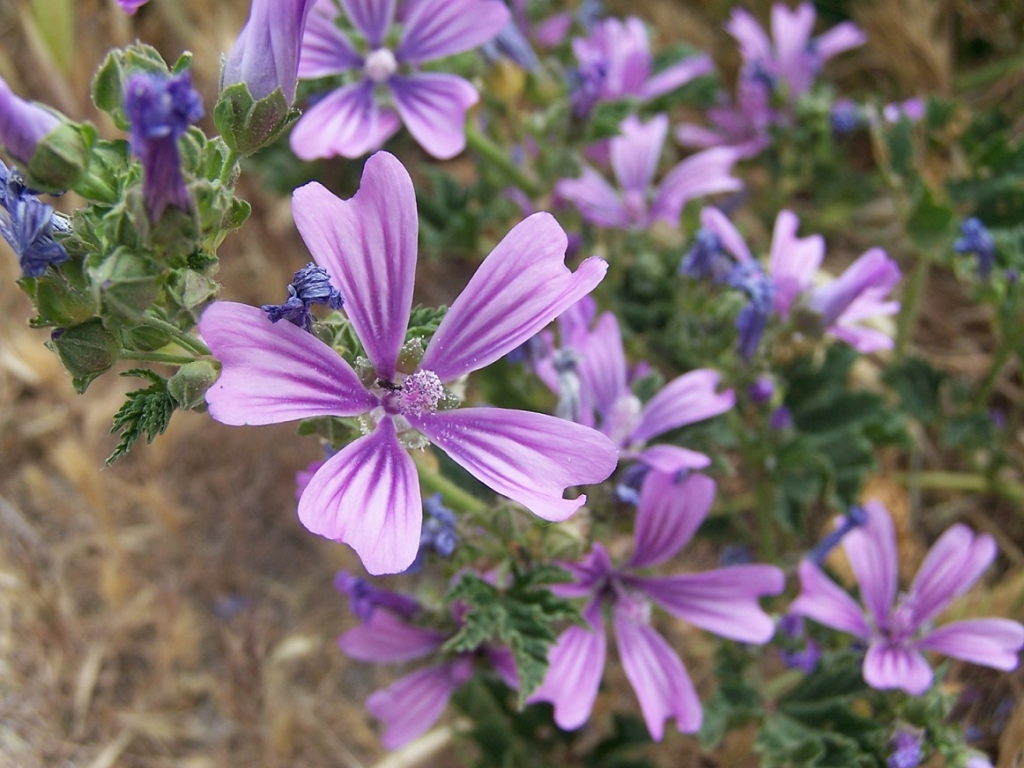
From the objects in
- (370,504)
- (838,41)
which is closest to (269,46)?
(370,504)

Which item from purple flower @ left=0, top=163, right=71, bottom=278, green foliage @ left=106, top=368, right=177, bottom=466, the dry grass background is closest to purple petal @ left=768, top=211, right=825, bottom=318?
the dry grass background

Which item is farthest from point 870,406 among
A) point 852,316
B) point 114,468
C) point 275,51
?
point 114,468

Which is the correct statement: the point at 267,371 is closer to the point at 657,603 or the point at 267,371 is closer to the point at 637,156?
the point at 657,603

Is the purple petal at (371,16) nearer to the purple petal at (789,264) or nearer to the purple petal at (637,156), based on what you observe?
the purple petal at (637,156)

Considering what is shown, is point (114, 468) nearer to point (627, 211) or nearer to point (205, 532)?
point (205, 532)

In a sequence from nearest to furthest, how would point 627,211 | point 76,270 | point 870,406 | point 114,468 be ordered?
point 76,270, point 870,406, point 627,211, point 114,468

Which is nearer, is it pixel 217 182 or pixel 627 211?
pixel 217 182
